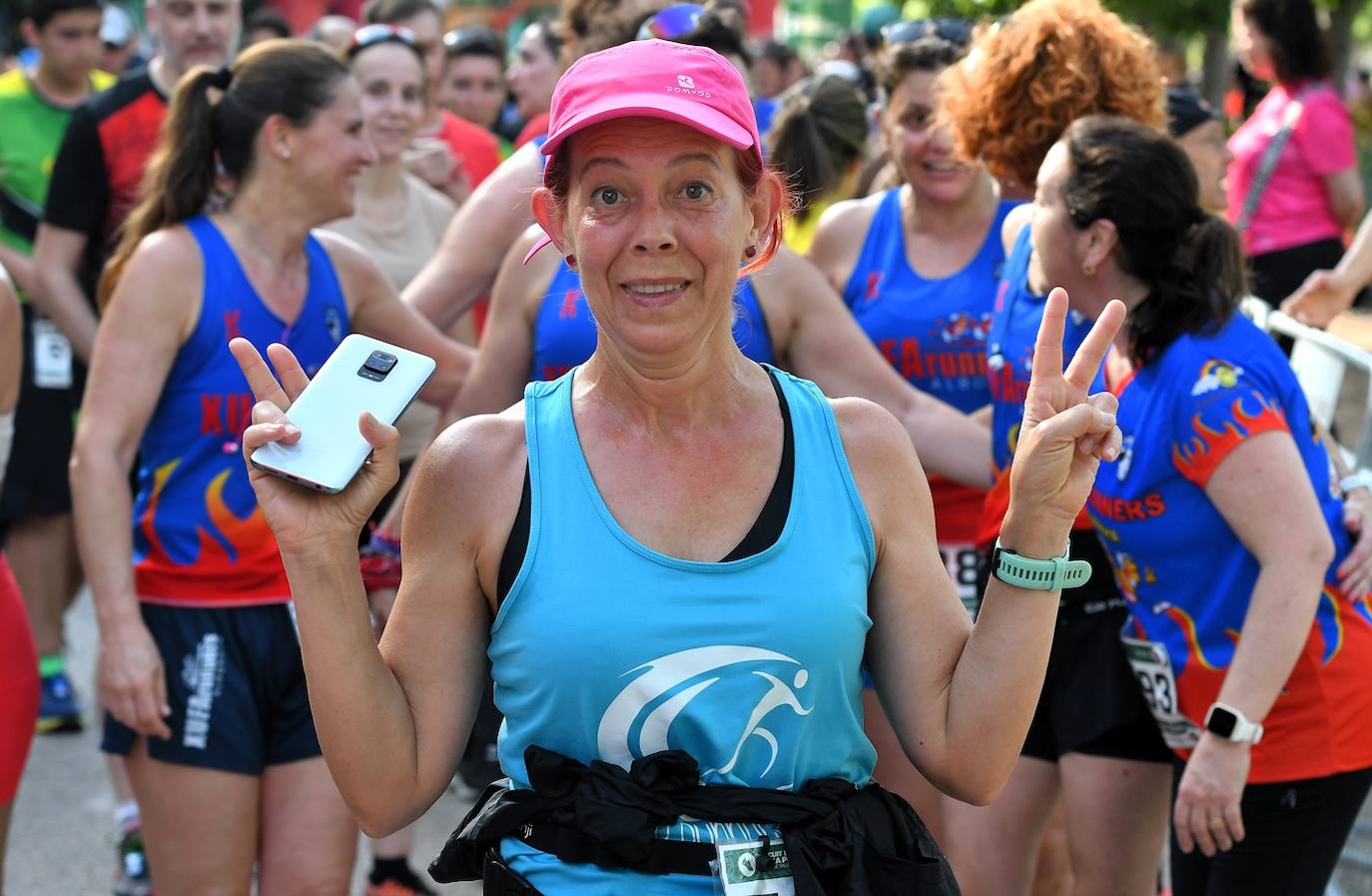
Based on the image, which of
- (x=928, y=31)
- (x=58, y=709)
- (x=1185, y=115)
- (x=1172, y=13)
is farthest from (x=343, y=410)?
(x=1172, y=13)

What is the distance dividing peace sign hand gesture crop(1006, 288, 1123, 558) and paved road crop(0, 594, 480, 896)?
311 centimetres

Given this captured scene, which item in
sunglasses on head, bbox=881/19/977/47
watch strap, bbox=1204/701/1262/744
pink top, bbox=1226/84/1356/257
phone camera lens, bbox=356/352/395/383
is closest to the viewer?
phone camera lens, bbox=356/352/395/383

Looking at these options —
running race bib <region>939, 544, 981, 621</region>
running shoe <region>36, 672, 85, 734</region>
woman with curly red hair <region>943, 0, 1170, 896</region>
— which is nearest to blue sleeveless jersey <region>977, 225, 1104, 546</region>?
woman with curly red hair <region>943, 0, 1170, 896</region>

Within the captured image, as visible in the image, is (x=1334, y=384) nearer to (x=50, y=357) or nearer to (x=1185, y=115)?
(x=1185, y=115)

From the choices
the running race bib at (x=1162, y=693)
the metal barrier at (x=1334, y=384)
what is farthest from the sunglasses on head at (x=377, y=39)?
the running race bib at (x=1162, y=693)

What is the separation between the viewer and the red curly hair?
3.99 meters

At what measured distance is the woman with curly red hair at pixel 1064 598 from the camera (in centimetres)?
366

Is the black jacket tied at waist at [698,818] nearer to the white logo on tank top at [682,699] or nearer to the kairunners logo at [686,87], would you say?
the white logo on tank top at [682,699]

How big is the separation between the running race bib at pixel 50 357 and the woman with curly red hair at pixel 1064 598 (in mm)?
3482

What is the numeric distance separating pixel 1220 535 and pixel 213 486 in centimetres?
224

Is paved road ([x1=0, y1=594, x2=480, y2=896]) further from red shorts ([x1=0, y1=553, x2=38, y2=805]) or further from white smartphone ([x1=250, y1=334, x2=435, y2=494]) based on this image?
white smartphone ([x1=250, y1=334, x2=435, y2=494])

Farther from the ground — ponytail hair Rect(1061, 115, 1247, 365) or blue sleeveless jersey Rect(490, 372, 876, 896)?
ponytail hair Rect(1061, 115, 1247, 365)

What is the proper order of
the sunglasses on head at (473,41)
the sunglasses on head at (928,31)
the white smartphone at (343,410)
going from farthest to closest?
1. the sunglasses on head at (473,41)
2. the sunglasses on head at (928,31)
3. the white smartphone at (343,410)

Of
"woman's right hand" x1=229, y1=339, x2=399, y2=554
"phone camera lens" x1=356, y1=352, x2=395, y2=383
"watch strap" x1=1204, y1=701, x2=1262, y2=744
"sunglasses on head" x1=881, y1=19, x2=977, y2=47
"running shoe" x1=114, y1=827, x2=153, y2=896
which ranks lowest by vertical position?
"running shoe" x1=114, y1=827, x2=153, y2=896
